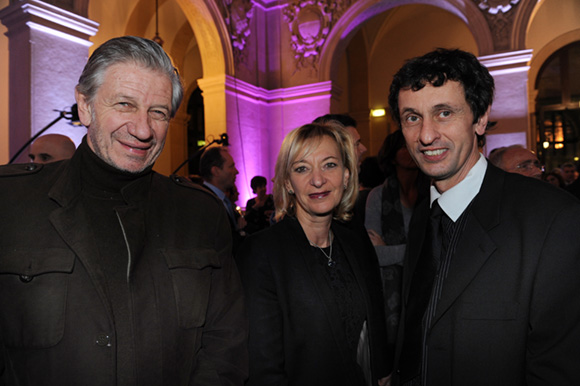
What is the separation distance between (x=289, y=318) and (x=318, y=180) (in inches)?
27.5

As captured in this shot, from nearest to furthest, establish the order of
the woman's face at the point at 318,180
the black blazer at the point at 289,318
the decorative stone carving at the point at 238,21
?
the black blazer at the point at 289,318
the woman's face at the point at 318,180
the decorative stone carving at the point at 238,21

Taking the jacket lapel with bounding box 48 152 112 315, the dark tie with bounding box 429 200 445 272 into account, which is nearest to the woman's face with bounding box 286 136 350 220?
the dark tie with bounding box 429 200 445 272

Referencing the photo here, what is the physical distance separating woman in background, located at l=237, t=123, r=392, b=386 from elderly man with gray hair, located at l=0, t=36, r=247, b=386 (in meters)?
0.29

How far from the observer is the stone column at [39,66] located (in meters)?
5.60

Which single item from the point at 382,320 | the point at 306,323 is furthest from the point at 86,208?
the point at 382,320

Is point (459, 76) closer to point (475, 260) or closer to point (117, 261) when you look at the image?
point (475, 260)

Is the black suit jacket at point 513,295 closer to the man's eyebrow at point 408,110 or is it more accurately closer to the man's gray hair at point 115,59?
the man's eyebrow at point 408,110

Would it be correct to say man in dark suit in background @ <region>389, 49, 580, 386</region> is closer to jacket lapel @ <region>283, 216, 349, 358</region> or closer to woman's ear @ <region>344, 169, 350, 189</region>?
jacket lapel @ <region>283, 216, 349, 358</region>

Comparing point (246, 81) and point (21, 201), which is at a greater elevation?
point (246, 81)

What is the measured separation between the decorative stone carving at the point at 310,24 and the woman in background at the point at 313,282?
811cm

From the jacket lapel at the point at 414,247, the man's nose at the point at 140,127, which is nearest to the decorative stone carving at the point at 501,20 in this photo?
the jacket lapel at the point at 414,247

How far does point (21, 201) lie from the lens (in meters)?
1.30

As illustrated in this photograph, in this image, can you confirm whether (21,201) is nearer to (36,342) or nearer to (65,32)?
(36,342)

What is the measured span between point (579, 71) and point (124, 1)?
46.9ft
